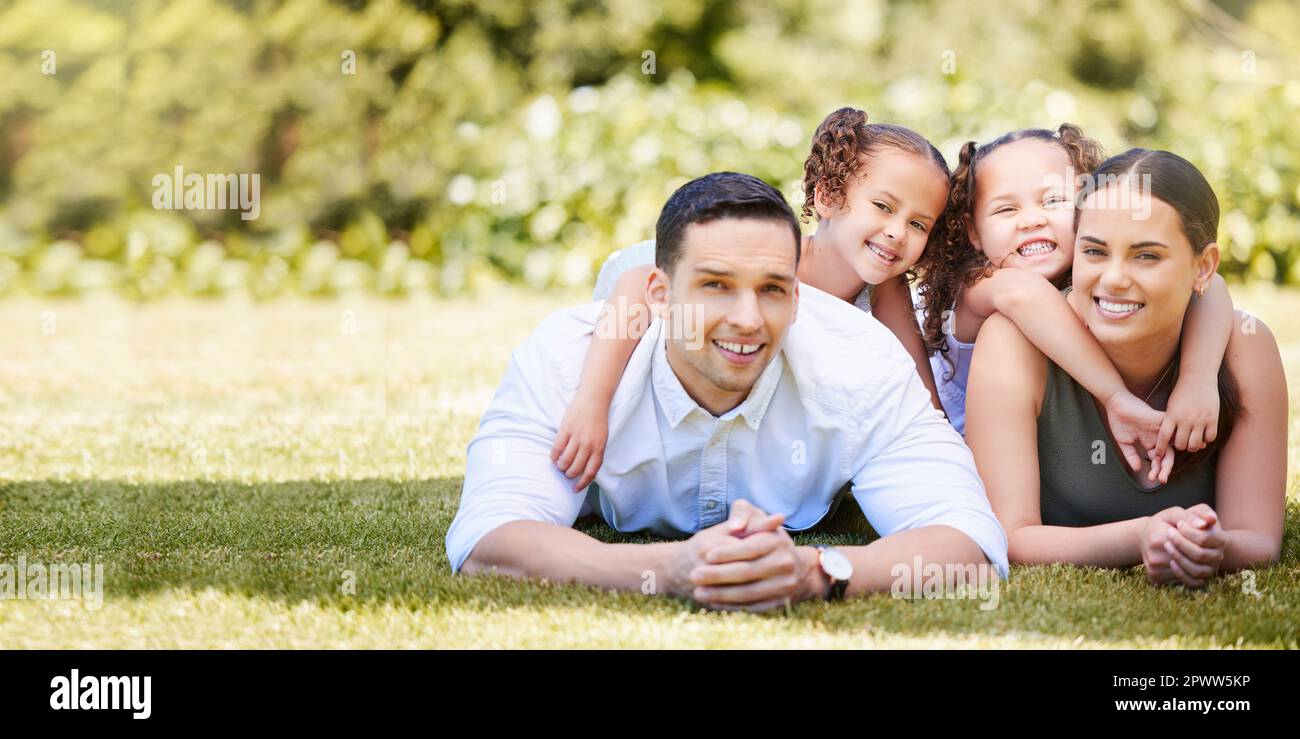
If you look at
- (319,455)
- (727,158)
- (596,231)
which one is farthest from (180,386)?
(727,158)

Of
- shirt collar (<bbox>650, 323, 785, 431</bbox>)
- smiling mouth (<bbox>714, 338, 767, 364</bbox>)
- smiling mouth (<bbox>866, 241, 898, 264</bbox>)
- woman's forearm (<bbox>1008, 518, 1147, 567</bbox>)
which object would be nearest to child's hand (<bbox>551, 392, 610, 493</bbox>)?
shirt collar (<bbox>650, 323, 785, 431</bbox>)

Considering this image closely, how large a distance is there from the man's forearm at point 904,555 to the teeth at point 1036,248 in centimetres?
126

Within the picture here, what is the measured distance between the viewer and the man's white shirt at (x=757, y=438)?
10.7 feet

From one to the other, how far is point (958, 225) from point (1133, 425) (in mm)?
1020

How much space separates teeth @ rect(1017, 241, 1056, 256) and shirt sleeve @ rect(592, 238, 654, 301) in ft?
3.80

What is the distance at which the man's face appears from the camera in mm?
3047

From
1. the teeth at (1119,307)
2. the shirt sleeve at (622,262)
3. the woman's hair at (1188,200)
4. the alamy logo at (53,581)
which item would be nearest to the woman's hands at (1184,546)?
the woman's hair at (1188,200)

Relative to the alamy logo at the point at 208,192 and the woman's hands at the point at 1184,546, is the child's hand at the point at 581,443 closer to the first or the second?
the woman's hands at the point at 1184,546

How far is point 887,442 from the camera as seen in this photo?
132 inches

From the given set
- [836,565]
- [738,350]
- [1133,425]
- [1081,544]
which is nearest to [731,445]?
[738,350]

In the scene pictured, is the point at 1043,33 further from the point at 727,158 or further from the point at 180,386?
the point at 180,386

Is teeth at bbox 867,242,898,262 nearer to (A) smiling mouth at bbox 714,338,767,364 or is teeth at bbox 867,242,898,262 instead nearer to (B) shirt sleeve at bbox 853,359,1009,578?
(B) shirt sleeve at bbox 853,359,1009,578

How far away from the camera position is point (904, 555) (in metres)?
2.98
